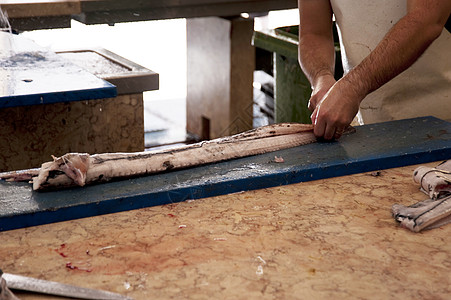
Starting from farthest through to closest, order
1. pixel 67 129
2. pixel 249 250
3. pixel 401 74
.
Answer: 1. pixel 67 129
2. pixel 401 74
3. pixel 249 250

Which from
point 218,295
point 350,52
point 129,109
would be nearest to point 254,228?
point 218,295

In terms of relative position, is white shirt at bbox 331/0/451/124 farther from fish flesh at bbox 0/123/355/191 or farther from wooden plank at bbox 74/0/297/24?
wooden plank at bbox 74/0/297/24

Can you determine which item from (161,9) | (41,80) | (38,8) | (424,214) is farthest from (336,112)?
(161,9)

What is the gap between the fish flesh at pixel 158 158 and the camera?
1871 mm

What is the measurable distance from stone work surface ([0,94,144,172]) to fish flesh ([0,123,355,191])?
1.55m

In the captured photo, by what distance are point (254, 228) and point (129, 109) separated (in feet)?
7.27

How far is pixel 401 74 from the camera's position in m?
2.88

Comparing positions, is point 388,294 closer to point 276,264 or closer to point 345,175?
point 276,264

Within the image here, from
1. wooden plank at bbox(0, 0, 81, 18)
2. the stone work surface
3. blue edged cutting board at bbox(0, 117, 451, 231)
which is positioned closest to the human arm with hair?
blue edged cutting board at bbox(0, 117, 451, 231)

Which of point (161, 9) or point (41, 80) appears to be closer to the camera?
point (41, 80)

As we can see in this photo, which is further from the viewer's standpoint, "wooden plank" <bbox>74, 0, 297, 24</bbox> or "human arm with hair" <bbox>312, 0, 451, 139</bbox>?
"wooden plank" <bbox>74, 0, 297, 24</bbox>

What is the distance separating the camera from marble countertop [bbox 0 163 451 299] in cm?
146

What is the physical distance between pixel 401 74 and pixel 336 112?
2.40ft

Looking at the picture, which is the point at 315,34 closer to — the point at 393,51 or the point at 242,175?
the point at 393,51
